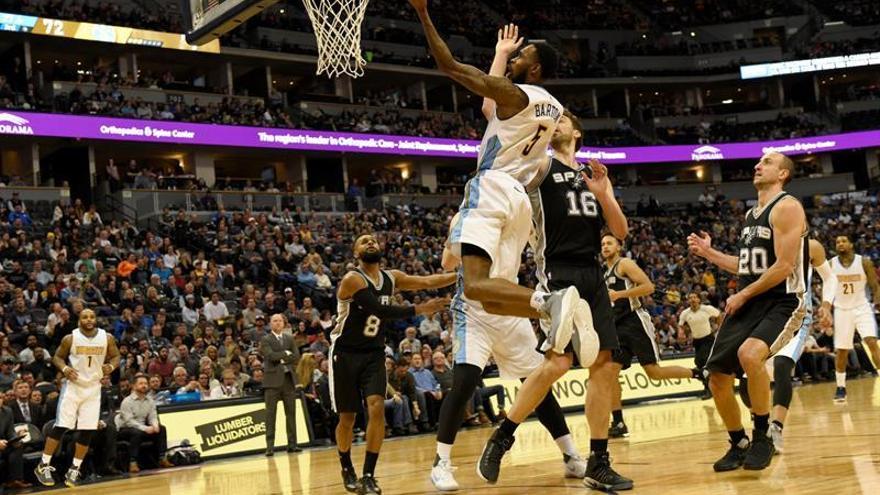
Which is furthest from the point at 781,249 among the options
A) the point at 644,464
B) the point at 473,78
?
the point at 473,78

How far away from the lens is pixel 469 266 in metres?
5.44

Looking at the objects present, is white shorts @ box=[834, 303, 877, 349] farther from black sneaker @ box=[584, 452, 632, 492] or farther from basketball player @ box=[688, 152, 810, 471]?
black sneaker @ box=[584, 452, 632, 492]

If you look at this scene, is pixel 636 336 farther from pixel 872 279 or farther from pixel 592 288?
pixel 592 288

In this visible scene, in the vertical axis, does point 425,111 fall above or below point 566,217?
above

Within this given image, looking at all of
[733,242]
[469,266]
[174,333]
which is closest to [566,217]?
[469,266]

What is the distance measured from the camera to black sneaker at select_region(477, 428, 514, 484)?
566cm

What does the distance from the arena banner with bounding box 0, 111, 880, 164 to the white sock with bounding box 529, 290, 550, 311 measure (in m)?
17.9

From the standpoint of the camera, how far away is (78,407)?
11.0m

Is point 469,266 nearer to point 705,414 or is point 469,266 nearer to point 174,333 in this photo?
point 705,414

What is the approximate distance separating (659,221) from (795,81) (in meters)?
15.2

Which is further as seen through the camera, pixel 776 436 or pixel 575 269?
pixel 776 436

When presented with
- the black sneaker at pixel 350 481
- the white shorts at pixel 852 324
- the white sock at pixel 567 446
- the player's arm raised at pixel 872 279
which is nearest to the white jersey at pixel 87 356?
the black sneaker at pixel 350 481

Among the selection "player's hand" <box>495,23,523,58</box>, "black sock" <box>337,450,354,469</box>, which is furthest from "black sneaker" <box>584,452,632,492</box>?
"player's hand" <box>495,23,523,58</box>

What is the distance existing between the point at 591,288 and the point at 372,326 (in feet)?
6.60
